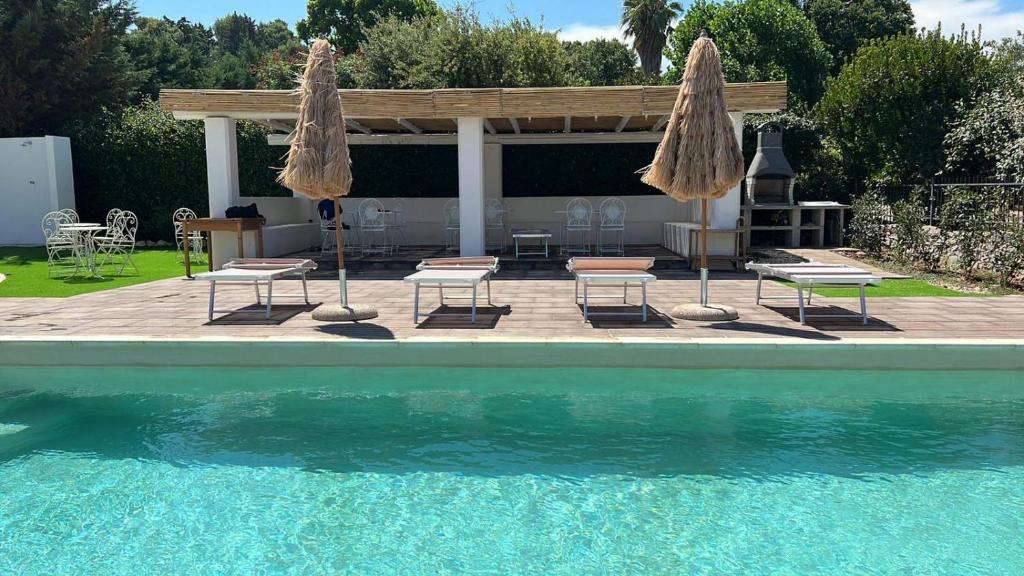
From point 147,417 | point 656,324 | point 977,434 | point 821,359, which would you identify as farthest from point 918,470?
point 147,417

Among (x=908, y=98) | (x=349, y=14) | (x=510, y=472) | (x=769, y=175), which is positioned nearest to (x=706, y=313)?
(x=510, y=472)

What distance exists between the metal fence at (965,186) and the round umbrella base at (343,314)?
28.4 feet

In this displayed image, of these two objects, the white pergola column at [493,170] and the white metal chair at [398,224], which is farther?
the white pergola column at [493,170]

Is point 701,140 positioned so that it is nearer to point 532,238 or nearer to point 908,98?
point 532,238

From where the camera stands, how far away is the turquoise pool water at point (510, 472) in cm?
359

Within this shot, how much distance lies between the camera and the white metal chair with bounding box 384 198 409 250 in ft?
49.0

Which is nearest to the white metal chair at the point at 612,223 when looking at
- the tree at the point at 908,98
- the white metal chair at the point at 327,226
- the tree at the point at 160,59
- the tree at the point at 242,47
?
the white metal chair at the point at 327,226

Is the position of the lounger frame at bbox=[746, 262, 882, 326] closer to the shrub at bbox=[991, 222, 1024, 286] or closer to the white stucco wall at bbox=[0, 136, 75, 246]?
the shrub at bbox=[991, 222, 1024, 286]

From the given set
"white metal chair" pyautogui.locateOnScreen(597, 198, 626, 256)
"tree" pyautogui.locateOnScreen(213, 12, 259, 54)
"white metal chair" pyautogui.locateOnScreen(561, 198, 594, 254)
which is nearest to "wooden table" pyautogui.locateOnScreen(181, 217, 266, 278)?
"white metal chair" pyautogui.locateOnScreen(561, 198, 594, 254)

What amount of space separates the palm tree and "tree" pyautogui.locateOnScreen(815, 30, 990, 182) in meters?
18.3

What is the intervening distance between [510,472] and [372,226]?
29.5ft

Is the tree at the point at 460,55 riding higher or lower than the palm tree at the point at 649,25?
lower

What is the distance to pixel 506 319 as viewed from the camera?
7.25 metres

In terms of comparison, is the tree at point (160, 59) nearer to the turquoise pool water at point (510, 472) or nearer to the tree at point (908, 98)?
the tree at point (908, 98)
